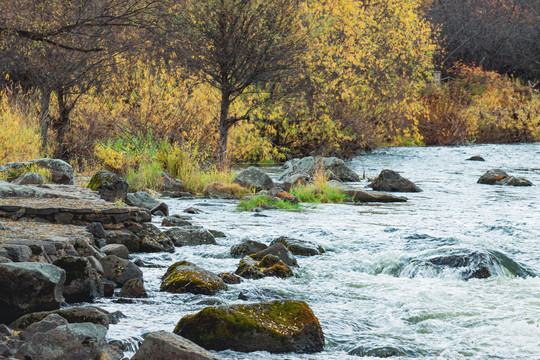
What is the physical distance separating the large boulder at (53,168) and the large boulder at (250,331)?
7.60 metres

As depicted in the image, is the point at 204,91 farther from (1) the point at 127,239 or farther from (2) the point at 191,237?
(1) the point at 127,239

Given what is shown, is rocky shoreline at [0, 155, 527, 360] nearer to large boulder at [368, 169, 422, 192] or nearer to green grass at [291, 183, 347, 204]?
green grass at [291, 183, 347, 204]

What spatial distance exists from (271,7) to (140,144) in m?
4.45

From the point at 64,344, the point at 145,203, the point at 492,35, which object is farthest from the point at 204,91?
the point at 492,35

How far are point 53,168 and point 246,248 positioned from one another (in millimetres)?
5635

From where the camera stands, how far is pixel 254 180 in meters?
13.8

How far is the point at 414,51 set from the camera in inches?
983

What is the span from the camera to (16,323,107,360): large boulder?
3.83 metres

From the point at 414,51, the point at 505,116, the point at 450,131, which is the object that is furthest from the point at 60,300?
the point at 505,116

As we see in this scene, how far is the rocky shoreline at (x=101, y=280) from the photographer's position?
403cm

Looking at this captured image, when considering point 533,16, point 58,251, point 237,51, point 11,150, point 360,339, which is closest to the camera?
point 360,339

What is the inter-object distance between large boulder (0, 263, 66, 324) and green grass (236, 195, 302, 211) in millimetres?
6724

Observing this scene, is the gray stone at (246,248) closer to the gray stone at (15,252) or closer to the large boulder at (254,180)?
the gray stone at (15,252)

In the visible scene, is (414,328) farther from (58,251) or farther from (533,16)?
(533,16)
